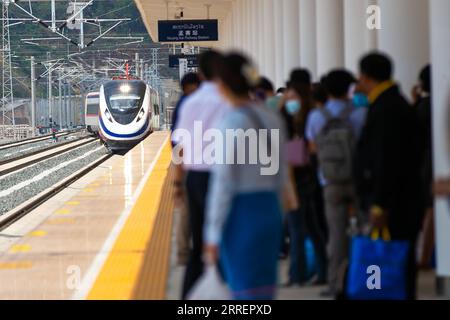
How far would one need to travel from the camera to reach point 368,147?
208 inches

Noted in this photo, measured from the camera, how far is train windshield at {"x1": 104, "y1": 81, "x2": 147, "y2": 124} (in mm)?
32469

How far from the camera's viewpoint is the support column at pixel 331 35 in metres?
13.6

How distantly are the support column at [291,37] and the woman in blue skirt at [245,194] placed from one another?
13551 millimetres

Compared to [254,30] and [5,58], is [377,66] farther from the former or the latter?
[5,58]

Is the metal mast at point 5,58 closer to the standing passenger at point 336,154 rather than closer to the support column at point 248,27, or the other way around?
the support column at point 248,27

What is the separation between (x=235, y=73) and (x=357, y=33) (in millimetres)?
7490

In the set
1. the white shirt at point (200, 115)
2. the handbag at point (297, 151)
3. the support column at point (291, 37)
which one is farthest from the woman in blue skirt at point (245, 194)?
the support column at point (291, 37)

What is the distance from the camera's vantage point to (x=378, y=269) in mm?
5254

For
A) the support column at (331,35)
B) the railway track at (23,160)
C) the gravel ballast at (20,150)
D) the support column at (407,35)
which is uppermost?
the support column at (331,35)

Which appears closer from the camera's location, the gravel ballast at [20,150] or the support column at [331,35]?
the support column at [331,35]

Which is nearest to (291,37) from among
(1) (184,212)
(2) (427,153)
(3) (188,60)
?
(1) (184,212)

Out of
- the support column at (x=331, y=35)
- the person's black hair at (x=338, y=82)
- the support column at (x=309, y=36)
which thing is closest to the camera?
the person's black hair at (x=338, y=82)
